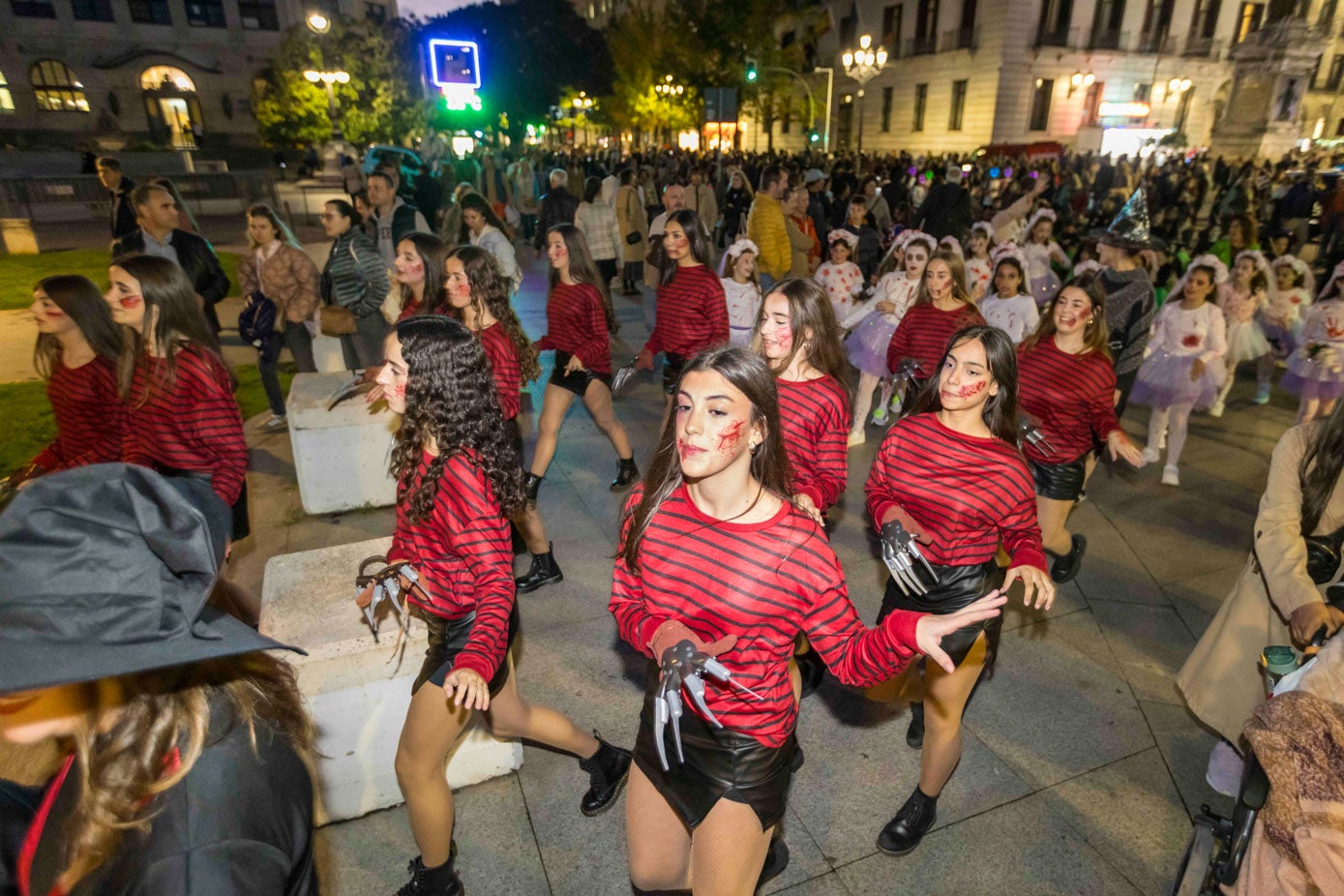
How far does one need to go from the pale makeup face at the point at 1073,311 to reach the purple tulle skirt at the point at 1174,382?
2.96 meters

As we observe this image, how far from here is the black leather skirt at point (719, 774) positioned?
7.52 ft

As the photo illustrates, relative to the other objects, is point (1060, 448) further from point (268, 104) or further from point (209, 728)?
point (268, 104)

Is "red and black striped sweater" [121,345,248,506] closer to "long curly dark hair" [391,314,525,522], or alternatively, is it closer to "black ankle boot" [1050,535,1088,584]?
"long curly dark hair" [391,314,525,522]

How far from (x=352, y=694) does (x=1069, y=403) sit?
4.31 meters

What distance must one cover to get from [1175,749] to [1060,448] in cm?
177

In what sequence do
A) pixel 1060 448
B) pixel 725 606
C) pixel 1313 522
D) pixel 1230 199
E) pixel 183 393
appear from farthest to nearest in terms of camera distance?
1. pixel 1230 199
2. pixel 1060 448
3. pixel 183 393
4. pixel 1313 522
5. pixel 725 606

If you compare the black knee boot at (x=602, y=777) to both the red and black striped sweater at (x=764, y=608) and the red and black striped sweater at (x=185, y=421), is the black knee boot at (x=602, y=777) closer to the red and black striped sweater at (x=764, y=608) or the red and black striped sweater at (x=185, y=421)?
the red and black striped sweater at (x=764, y=608)

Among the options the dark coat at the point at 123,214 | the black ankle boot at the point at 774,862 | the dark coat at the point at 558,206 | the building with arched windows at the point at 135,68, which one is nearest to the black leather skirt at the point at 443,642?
the black ankle boot at the point at 774,862

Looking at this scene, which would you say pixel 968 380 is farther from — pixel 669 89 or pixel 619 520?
pixel 669 89

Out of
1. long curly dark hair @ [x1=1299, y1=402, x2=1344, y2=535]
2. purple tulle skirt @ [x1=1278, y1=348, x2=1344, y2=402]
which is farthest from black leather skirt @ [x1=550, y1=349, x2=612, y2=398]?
purple tulle skirt @ [x1=1278, y1=348, x2=1344, y2=402]

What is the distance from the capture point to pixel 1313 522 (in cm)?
320

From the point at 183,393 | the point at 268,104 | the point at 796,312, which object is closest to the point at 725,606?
the point at 796,312

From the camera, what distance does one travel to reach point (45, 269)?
16203 mm

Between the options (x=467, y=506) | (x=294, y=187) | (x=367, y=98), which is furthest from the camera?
(x=367, y=98)
